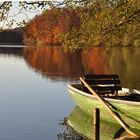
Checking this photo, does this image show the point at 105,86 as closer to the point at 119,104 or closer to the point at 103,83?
the point at 103,83

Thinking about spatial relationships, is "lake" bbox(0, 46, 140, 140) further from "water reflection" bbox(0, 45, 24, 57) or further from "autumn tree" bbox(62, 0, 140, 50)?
"water reflection" bbox(0, 45, 24, 57)

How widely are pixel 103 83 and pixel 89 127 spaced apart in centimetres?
422

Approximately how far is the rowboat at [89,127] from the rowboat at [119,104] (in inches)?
13.9

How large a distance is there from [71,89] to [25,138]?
594cm

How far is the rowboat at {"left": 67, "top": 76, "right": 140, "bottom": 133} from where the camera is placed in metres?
20.2

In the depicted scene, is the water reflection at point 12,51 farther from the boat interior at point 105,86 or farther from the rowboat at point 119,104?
the rowboat at point 119,104

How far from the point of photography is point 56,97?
34.5 m

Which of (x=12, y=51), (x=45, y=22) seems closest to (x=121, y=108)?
(x=45, y=22)

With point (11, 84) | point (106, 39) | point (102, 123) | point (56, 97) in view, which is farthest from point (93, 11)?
point (11, 84)

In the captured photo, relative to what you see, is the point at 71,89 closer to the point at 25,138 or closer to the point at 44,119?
the point at 44,119

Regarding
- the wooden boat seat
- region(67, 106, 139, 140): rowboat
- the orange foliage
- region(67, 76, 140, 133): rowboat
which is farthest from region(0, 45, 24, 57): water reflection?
region(67, 76, 140, 133): rowboat

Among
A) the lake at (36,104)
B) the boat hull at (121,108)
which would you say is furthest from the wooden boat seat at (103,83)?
the boat hull at (121,108)

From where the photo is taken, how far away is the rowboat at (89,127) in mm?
21219

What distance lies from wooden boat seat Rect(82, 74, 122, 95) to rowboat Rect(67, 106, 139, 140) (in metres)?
1.75
